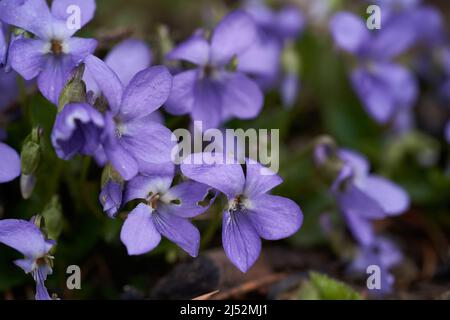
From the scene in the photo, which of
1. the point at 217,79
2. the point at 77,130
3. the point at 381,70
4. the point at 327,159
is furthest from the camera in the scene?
the point at 381,70

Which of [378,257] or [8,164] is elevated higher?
[8,164]

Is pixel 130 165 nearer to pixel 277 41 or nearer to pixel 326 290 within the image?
pixel 326 290

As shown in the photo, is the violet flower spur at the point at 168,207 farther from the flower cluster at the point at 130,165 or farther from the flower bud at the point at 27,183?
the flower bud at the point at 27,183

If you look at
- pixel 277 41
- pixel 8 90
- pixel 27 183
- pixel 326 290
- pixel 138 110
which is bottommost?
pixel 326 290

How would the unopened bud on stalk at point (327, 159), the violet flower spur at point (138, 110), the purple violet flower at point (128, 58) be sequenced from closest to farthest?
1. the violet flower spur at point (138, 110)
2. the purple violet flower at point (128, 58)
3. the unopened bud on stalk at point (327, 159)

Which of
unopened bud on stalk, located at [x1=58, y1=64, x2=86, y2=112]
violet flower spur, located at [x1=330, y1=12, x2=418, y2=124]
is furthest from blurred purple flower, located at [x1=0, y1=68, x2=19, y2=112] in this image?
violet flower spur, located at [x1=330, y1=12, x2=418, y2=124]

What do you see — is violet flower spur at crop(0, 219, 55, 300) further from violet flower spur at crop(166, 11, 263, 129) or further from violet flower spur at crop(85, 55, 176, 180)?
violet flower spur at crop(166, 11, 263, 129)

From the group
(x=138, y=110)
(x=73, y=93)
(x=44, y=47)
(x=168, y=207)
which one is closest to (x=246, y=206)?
(x=168, y=207)

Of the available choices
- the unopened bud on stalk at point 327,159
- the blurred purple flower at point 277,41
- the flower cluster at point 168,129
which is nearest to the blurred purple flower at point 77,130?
the flower cluster at point 168,129
